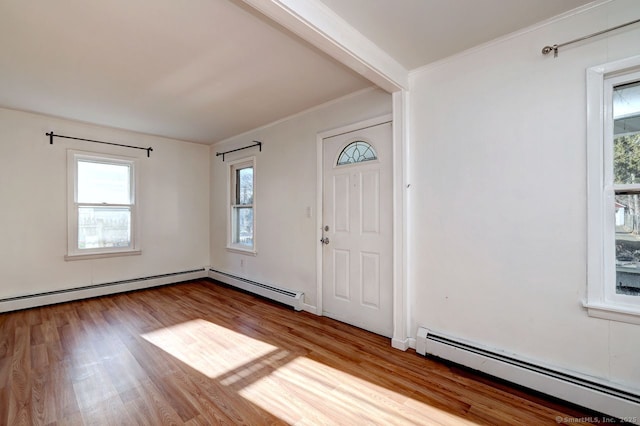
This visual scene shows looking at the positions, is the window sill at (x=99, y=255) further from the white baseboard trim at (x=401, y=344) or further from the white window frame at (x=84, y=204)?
the white baseboard trim at (x=401, y=344)

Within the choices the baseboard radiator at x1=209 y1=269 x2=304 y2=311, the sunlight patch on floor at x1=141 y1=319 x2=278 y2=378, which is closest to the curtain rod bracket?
the sunlight patch on floor at x1=141 y1=319 x2=278 y2=378

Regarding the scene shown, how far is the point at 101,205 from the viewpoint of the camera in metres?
4.33

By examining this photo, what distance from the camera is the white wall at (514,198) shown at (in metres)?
1.85

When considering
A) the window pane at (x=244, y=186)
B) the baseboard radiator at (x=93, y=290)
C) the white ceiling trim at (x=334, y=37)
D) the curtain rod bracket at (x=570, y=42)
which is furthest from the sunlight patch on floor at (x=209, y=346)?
the curtain rod bracket at (x=570, y=42)

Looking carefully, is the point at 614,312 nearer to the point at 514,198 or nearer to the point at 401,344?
the point at 514,198

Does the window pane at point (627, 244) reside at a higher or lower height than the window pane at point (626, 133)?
lower

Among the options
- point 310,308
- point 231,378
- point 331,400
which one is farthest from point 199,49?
point 310,308

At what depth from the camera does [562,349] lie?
6.33 feet

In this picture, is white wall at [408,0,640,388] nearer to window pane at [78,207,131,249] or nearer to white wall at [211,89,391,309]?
white wall at [211,89,391,309]

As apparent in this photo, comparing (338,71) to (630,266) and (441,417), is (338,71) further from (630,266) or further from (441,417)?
(441,417)

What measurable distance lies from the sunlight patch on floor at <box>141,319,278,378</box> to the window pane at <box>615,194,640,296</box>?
102 inches

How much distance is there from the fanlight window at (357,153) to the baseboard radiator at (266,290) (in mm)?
1773

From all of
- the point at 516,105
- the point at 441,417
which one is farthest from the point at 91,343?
the point at 516,105

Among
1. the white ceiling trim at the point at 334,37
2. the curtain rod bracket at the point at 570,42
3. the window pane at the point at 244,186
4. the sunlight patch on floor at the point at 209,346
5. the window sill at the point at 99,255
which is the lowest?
the sunlight patch on floor at the point at 209,346
